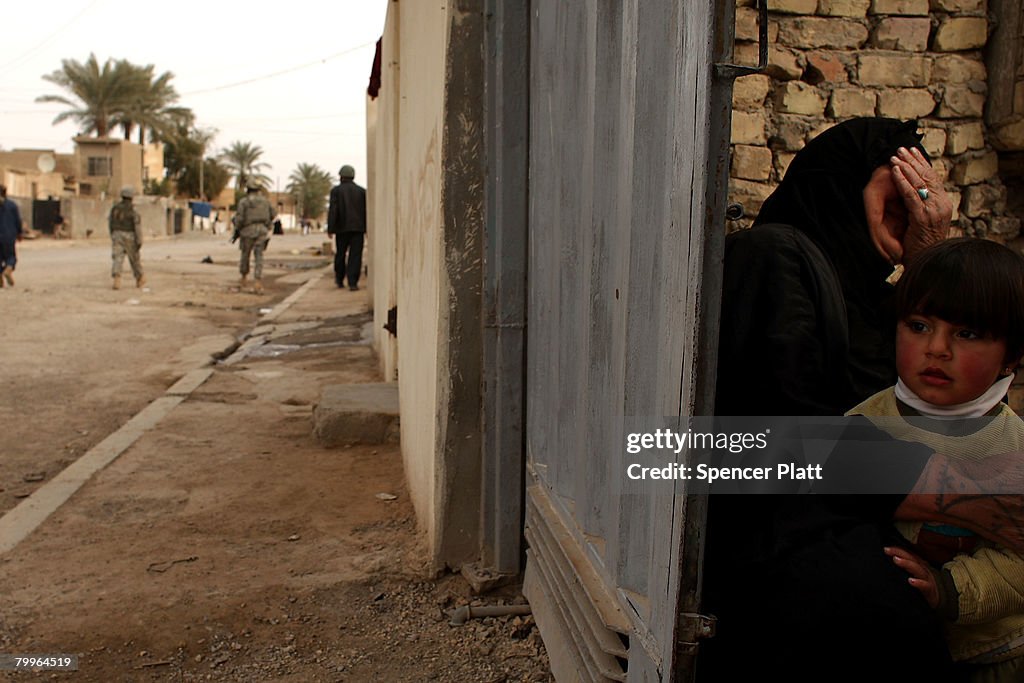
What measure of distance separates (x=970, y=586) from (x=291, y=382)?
20.0ft

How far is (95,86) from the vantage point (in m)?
40.9

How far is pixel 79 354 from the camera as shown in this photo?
8625mm

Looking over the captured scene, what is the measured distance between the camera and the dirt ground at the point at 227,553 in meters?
2.73

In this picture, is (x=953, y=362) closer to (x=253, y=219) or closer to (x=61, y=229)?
(x=253, y=219)

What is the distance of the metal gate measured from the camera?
147cm

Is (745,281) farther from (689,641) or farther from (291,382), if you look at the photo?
(291,382)

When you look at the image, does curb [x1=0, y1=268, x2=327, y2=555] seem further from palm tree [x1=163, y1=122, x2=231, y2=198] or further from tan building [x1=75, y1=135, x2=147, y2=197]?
palm tree [x1=163, y1=122, x2=231, y2=198]

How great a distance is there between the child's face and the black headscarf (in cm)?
42

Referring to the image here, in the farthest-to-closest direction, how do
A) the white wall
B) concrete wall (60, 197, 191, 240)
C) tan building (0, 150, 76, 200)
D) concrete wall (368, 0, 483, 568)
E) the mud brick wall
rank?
tan building (0, 150, 76, 200) < concrete wall (60, 197, 191, 240) < the mud brick wall < the white wall < concrete wall (368, 0, 483, 568)

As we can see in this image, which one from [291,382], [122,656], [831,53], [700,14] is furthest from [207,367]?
[700,14]

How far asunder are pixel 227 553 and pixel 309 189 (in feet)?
231

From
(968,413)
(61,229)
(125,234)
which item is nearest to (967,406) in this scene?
(968,413)

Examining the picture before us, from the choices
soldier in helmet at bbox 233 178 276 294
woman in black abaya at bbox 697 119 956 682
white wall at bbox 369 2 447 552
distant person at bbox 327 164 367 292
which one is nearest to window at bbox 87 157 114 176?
soldier in helmet at bbox 233 178 276 294

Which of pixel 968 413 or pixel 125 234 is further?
pixel 125 234
